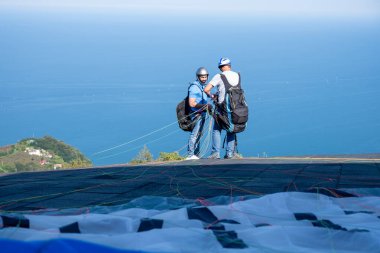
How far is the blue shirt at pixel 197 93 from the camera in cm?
829

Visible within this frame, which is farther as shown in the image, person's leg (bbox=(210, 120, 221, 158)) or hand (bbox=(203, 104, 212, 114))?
person's leg (bbox=(210, 120, 221, 158))

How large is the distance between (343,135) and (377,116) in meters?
10.4

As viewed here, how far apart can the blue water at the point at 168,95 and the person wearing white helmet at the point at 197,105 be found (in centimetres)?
2348

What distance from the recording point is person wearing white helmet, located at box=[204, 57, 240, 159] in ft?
26.2

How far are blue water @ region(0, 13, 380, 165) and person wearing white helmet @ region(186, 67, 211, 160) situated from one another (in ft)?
77.0

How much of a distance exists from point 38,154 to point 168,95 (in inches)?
2347

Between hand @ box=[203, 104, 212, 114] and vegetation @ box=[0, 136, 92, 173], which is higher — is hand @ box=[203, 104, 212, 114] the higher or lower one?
the higher one

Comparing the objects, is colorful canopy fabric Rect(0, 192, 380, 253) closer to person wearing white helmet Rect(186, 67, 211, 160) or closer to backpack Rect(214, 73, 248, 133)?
backpack Rect(214, 73, 248, 133)

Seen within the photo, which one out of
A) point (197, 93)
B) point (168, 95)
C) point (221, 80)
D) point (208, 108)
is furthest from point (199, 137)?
point (168, 95)

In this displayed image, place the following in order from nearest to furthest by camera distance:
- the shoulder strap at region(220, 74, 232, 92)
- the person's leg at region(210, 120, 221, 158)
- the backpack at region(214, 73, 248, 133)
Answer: the shoulder strap at region(220, 74, 232, 92)
the backpack at region(214, 73, 248, 133)
the person's leg at region(210, 120, 221, 158)

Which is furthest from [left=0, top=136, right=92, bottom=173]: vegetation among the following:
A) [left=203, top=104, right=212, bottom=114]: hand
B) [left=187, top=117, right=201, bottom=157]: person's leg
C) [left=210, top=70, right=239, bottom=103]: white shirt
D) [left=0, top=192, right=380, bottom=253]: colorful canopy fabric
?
[left=0, top=192, right=380, bottom=253]: colorful canopy fabric

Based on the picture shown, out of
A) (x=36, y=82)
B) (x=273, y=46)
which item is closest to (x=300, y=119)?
(x=36, y=82)

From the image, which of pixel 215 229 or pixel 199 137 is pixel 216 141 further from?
pixel 215 229

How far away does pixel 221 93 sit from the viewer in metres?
8.06
